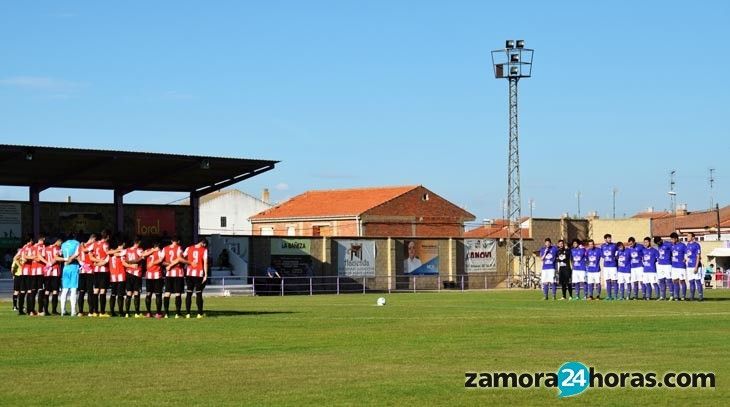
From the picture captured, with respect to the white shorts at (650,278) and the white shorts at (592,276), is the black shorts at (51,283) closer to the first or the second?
the white shorts at (592,276)

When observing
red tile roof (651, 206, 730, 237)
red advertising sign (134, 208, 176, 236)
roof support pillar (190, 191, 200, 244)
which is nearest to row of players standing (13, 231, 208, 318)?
roof support pillar (190, 191, 200, 244)

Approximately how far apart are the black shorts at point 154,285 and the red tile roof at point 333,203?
2447 inches

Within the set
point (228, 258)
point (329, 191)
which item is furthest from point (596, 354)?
point (329, 191)

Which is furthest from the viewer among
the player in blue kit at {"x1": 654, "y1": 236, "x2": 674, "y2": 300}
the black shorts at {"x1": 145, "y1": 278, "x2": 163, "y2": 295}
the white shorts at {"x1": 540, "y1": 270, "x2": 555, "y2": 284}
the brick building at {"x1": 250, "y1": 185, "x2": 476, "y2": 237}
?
the brick building at {"x1": 250, "y1": 185, "x2": 476, "y2": 237}

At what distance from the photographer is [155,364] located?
16.7 meters

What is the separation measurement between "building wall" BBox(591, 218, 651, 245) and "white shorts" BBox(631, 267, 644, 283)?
47.5 metres

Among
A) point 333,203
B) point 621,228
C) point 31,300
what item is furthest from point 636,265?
point 333,203

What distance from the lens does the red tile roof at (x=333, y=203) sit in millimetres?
94375

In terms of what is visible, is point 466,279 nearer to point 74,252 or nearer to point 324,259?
point 324,259

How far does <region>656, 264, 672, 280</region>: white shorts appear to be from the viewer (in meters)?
Result: 39.7

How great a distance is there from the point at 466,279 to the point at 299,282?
515 inches

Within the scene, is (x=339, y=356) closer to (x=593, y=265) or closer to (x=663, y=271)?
(x=663, y=271)

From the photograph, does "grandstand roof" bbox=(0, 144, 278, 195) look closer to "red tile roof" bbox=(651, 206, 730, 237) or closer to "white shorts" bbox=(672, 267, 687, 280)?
"white shorts" bbox=(672, 267, 687, 280)

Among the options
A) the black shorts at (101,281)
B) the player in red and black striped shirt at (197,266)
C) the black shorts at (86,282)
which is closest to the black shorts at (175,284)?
Result: the player in red and black striped shirt at (197,266)
